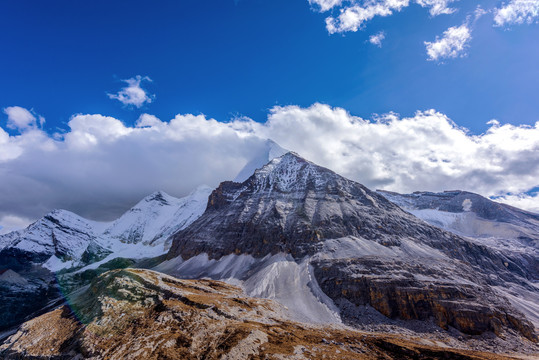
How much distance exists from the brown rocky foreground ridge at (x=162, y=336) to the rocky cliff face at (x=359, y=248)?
27.8 metres

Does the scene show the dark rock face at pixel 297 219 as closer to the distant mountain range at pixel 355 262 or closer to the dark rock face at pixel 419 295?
the distant mountain range at pixel 355 262

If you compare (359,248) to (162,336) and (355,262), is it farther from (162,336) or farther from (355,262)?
(162,336)

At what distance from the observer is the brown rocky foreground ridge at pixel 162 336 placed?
1057 inches

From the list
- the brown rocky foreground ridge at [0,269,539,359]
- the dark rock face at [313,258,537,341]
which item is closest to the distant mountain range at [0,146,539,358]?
the dark rock face at [313,258,537,341]

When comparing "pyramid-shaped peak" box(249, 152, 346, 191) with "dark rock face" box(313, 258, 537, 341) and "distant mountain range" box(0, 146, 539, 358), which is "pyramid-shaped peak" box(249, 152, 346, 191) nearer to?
"distant mountain range" box(0, 146, 539, 358)

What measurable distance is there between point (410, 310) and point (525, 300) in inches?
1982

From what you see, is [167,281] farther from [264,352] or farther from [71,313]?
[264,352]

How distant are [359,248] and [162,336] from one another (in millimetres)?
75010

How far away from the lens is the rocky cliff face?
57.9m

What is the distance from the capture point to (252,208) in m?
132

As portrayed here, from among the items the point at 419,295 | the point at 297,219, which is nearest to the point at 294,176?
the point at 297,219

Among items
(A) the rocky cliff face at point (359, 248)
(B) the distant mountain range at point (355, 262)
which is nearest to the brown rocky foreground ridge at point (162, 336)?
(B) the distant mountain range at point (355, 262)

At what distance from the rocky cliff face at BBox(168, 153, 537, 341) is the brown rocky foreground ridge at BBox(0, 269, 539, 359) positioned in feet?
91.2

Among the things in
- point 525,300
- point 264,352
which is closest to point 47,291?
point 264,352
